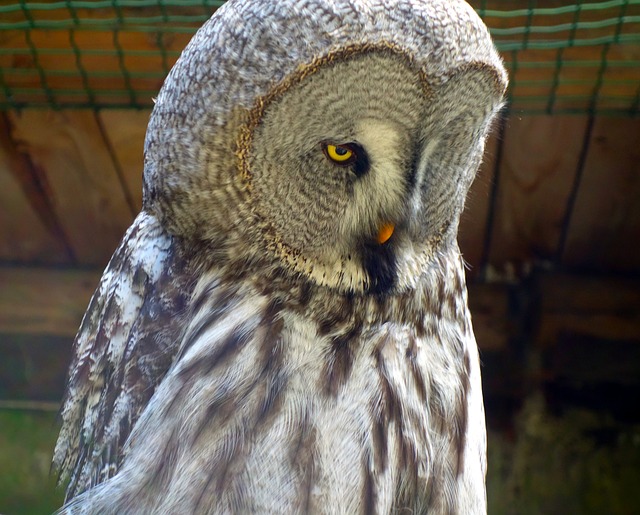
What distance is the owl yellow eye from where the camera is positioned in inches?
41.6

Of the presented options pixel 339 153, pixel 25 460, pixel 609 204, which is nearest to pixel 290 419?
pixel 339 153

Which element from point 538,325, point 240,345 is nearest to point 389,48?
point 240,345

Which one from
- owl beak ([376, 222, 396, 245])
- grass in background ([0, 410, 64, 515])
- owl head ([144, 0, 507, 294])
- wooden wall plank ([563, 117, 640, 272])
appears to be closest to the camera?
owl head ([144, 0, 507, 294])

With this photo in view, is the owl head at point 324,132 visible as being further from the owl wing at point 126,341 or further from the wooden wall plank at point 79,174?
the wooden wall plank at point 79,174

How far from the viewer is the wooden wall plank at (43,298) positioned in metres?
2.18

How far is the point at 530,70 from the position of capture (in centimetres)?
167

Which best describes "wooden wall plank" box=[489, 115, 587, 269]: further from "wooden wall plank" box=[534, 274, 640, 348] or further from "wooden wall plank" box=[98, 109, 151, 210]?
"wooden wall plank" box=[98, 109, 151, 210]

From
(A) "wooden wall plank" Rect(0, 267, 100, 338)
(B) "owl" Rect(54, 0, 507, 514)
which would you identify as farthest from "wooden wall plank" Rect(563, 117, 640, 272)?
(A) "wooden wall plank" Rect(0, 267, 100, 338)

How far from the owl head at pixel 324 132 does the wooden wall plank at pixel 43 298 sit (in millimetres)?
1130

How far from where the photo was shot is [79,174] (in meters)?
1.97

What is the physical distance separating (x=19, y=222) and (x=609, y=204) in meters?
1.46

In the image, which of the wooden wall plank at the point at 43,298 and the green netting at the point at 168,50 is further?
the wooden wall plank at the point at 43,298

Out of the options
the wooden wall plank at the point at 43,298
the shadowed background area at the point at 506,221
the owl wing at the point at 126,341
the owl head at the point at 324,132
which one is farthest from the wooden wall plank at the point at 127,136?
the owl head at the point at 324,132

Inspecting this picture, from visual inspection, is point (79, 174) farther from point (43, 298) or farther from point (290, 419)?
point (290, 419)
